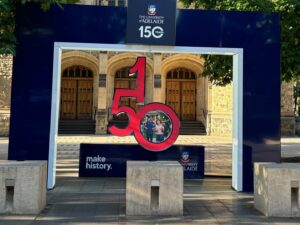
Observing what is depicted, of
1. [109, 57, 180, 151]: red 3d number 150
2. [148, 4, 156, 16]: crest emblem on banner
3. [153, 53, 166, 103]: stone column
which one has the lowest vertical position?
[109, 57, 180, 151]: red 3d number 150

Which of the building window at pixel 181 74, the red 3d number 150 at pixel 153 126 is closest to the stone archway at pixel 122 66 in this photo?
A: the building window at pixel 181 74

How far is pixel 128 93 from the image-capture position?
995cm

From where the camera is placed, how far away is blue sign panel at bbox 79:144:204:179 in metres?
10.5

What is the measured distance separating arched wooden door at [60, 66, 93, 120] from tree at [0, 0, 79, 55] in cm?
2054

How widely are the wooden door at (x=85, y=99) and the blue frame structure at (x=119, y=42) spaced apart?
20.8m

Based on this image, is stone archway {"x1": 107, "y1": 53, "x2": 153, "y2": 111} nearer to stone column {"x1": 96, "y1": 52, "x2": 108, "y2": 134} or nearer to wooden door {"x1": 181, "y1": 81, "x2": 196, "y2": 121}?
stone column {"x1": 96, "y1": 52, "x2": 108, "y2": 134}

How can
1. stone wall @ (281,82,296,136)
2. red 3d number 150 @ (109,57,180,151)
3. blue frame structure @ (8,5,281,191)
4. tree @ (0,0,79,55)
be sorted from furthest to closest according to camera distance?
stone wall @ (281,82,296,136), red 3d number 150 @ (109,57,180,151), blue frame structure @ (8,5,281,191), tree @ (0,0,79,55)

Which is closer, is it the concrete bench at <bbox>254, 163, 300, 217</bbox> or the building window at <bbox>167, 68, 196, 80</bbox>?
the concrete bench at <bbox>254, 163, 300, 217</bbox>

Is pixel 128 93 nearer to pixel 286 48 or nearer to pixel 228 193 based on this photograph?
pixel 228 193

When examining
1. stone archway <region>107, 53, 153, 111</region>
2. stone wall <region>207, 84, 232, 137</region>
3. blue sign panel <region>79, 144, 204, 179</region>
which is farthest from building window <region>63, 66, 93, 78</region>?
blue sign panel <region>79, 144, 204, 179</region>

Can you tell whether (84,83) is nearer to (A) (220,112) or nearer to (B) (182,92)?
(B) (182,92)

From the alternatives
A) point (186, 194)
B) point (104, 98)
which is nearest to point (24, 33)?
point (186, 194)

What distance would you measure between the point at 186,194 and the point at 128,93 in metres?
3.11

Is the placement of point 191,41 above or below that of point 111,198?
above
